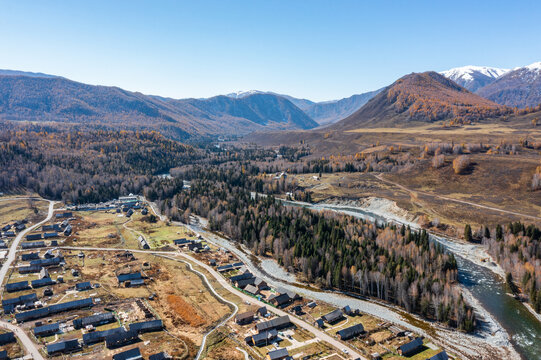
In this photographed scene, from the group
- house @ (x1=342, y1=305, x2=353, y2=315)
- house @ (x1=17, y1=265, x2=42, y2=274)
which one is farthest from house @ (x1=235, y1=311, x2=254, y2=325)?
house @ (x1=17, y1=265, x2=42, y2=274)

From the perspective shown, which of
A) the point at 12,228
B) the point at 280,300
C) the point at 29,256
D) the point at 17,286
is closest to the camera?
the point at 280,300

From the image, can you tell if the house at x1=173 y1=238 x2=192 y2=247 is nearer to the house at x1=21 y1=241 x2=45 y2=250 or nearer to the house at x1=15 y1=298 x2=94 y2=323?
the house at x1=21 y1=241 x2=45 y2=250

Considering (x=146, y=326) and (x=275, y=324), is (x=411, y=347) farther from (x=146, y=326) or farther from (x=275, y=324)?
(x=146, y=326)

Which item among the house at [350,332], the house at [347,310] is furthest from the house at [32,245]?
the house at [350,332]

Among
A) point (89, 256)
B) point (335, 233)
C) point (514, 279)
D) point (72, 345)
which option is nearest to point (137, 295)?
point (72, 345)

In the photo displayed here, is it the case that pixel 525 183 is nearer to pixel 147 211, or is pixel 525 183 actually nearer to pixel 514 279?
pixel 514 279

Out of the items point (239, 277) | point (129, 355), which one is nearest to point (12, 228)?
point (239, 277)
